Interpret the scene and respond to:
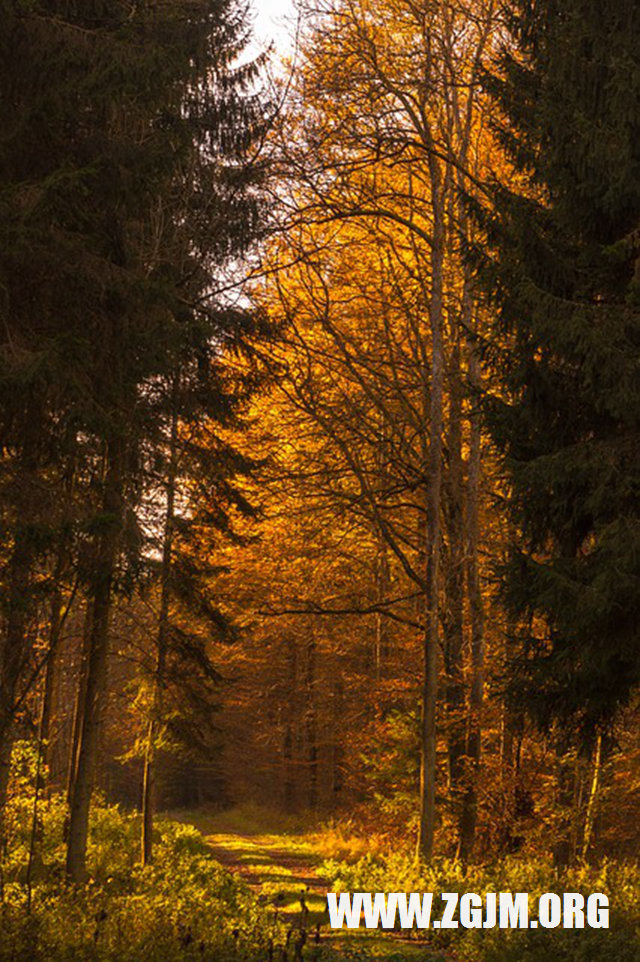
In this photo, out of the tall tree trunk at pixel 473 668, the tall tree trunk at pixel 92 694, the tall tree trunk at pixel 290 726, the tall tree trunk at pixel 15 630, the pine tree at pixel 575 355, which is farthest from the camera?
the tall tree trunk at pixel 290 726

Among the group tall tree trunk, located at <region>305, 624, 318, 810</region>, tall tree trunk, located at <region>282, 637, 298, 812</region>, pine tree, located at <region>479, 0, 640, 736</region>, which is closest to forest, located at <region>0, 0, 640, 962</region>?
pine tree, located at <region>479, 0, 640, 736</region>

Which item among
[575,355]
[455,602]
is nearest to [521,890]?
[575,355]

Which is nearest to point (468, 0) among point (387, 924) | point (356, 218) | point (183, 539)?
point (356, 218)

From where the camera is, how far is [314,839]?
2422 centimetres

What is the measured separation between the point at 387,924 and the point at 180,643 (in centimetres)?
468

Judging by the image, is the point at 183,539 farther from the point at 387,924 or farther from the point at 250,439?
the point at 387,924

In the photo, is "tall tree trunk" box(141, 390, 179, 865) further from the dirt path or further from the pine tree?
the pine tree

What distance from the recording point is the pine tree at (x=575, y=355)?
892cm

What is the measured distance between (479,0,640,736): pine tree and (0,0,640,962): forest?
0.04 metres

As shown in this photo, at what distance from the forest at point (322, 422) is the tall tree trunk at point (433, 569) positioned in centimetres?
5

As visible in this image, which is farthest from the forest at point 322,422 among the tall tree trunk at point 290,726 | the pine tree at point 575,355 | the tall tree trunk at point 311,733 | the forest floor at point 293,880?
the tall tree trunk at point 290,726

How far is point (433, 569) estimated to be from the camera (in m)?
13.8

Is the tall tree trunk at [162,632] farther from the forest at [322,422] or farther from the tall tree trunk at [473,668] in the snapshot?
the tall tree trunk at [473,668]

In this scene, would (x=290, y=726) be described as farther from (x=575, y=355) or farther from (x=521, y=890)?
(x=575, y=355)
